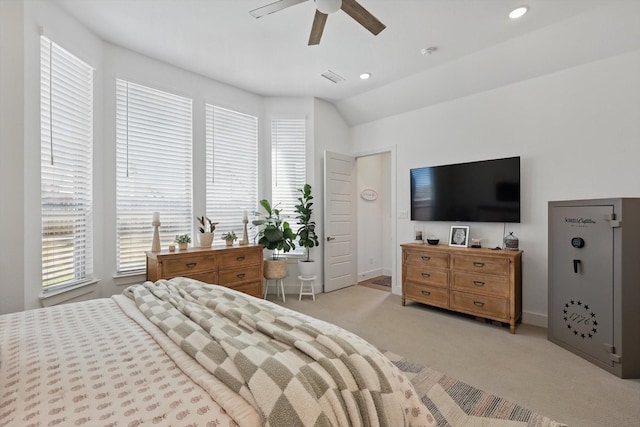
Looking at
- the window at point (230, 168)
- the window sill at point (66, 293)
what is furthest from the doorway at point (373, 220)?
the window sill at point (66, 293)

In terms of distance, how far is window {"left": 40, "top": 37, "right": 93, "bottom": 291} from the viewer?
246 cm

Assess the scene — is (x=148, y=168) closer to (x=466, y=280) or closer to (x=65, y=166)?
(x=65, y=166)

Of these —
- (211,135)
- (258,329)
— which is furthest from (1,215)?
(211,135)

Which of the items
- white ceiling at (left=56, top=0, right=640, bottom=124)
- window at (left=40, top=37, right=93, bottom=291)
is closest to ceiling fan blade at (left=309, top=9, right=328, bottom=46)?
white ceiling at (left=56, top=0, right=640, bottom=124)

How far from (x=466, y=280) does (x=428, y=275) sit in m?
0.46

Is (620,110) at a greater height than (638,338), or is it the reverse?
(620,110)

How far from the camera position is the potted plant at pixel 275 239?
415 cm

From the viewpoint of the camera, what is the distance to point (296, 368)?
101 centimetres

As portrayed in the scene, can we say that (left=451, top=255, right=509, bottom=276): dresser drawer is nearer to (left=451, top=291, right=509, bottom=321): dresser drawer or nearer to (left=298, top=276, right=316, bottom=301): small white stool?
(left=451, top=291, right=509, bottom=321): dresser drawer

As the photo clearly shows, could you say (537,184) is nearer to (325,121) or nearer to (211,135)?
(325,121)

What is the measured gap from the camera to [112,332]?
146 centimetres

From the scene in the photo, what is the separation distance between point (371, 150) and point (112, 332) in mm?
4336

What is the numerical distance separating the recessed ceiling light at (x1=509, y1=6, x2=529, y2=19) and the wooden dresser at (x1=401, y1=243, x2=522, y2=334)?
229 cm

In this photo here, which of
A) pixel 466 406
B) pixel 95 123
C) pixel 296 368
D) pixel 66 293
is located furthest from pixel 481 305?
pixel 95 123
